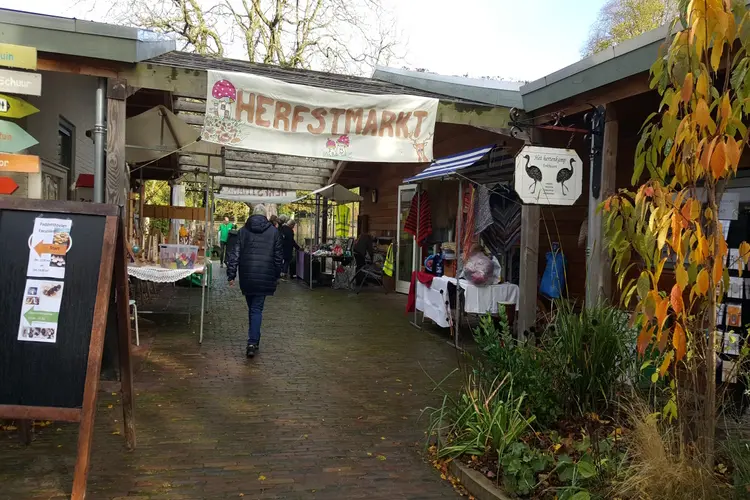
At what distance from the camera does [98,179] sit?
559 cm

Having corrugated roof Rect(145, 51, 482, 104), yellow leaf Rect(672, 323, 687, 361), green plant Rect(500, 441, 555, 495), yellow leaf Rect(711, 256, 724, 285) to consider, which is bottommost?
green plant Rect(500, 441, 555, 495)

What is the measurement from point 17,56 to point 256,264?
2.93 meters

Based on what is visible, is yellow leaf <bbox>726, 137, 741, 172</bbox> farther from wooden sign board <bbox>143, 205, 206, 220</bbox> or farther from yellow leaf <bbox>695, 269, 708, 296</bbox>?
wooden sign board <bbox>143, 205, 206, 220</bbox>

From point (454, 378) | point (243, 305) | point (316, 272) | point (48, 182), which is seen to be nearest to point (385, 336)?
point (454, 378)

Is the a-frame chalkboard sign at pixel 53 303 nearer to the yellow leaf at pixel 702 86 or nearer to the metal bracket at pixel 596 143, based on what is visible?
the yellow leaf at pixel 702 86

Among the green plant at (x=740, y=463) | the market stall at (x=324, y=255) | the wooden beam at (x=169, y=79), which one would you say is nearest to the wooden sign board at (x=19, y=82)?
the wooden beam at (x=169, y=79)

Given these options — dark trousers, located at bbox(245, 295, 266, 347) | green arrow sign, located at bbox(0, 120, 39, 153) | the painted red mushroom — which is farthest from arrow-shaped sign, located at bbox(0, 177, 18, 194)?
dark trousers, located at bbox(245, 295, 266, 347)

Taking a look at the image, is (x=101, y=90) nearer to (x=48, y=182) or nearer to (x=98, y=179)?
(x=98, y=179)

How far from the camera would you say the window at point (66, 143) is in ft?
27.9

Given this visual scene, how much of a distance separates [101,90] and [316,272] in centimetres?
915

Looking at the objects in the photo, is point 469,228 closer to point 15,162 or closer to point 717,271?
point 717,271

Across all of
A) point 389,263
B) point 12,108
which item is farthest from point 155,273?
point 389,263

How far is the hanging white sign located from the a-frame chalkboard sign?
12.4ft

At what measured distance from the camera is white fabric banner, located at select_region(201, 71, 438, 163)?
18.5 ft
